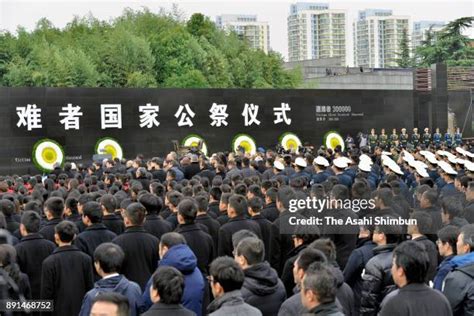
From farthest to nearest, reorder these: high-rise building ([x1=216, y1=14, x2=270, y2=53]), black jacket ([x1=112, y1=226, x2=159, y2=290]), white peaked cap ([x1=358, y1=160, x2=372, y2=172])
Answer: high-rise building ([x1=216, y1=14, x2=270, y2=53])
white peaked cap ([x1=358, y1=160, x2=372, y2=172])
black jacket ([x1=112, y1=226, x2=159, y2=290])

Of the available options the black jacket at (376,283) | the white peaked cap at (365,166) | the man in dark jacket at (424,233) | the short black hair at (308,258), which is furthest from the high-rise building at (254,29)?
the short black hair at (308,258)

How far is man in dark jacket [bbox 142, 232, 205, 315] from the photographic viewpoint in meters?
4.75

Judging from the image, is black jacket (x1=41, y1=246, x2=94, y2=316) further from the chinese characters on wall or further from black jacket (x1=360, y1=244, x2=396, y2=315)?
the chinese characters on wall

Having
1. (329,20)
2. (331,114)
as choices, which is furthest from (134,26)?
(329,20)


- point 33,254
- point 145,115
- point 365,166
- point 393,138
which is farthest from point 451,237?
point 393,138

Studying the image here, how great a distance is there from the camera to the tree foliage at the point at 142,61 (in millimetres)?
32719

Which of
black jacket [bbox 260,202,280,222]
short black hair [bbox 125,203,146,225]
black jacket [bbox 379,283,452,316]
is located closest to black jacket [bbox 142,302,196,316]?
black jacket [bbox 379,283,452,316]

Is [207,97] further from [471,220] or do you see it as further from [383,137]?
[471,220]

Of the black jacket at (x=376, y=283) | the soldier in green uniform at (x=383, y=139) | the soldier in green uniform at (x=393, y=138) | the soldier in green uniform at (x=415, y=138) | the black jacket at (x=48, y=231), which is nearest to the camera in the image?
the black jacket at (x=376, y=283)

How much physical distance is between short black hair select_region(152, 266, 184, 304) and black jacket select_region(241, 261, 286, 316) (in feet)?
2.05

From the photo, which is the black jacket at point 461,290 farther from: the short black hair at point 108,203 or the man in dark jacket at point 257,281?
the short black hair at point 108,203

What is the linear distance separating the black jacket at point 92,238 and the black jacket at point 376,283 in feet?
6.93

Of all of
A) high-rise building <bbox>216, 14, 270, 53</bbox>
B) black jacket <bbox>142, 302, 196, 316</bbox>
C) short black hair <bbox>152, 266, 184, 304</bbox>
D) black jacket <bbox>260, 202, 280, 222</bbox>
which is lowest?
black jacket <bbox>142, 302, 196, 316</bbox>

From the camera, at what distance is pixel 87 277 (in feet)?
17.4
